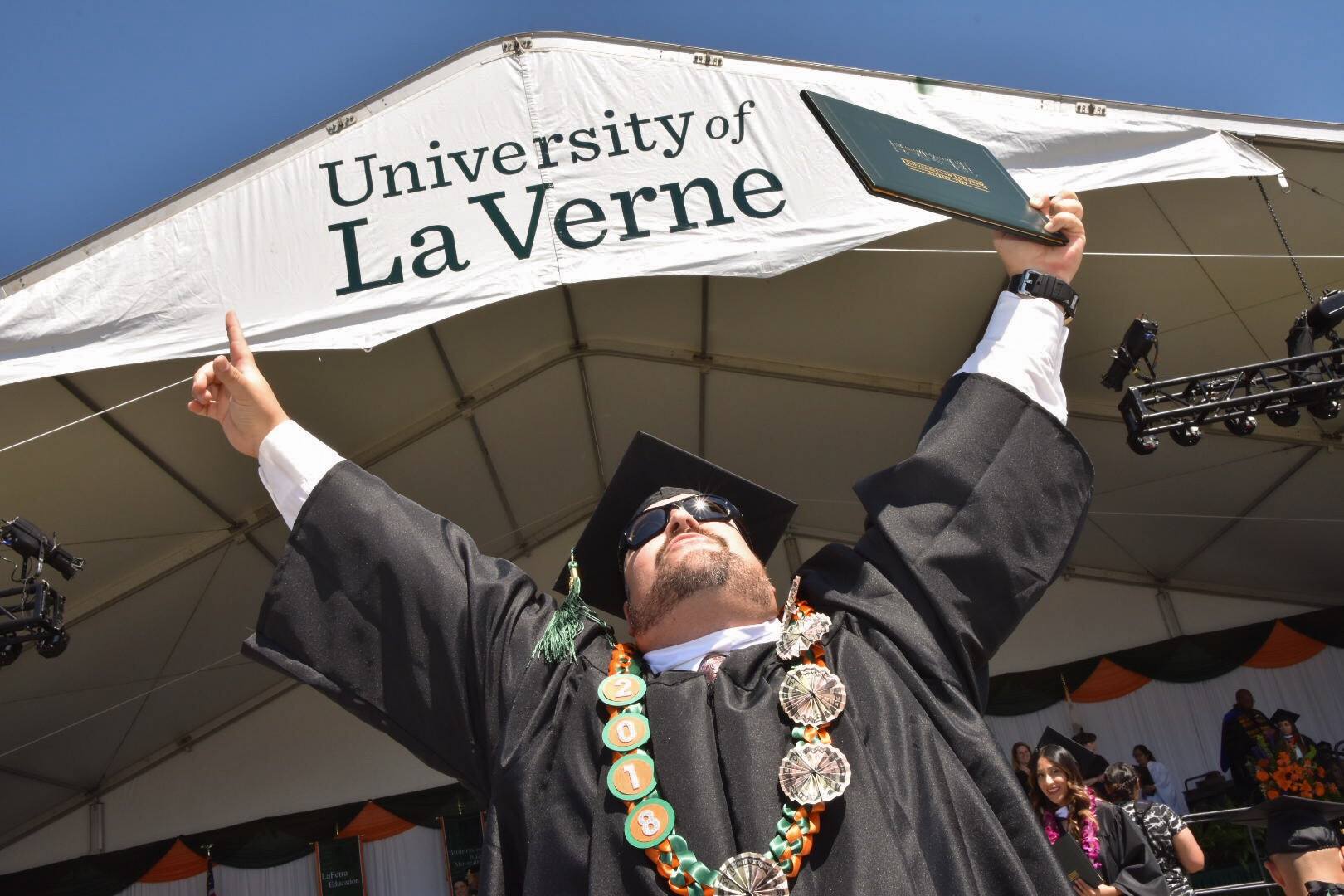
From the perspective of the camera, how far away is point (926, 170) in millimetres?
2244

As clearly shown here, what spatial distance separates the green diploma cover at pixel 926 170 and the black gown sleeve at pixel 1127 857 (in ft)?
10.2

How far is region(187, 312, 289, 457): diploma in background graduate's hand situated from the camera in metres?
2.07

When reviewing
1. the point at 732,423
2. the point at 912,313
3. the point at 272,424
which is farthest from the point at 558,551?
the point at 272,424

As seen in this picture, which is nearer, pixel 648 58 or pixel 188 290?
pixel 188 290

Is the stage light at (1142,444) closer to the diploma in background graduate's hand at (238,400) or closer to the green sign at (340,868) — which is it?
the diploma in background graduate's hand at (238,400)

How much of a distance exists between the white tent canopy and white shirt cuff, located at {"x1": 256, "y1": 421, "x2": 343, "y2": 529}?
9.46ft

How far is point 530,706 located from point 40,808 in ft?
33.1

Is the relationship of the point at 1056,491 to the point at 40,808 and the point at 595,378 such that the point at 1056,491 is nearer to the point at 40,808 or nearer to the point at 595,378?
the point at 595,378

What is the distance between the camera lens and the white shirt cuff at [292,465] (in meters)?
2.02

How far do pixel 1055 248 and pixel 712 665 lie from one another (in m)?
1.10

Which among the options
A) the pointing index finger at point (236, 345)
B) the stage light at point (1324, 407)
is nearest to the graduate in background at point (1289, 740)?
the stage light at point (1324, 407)

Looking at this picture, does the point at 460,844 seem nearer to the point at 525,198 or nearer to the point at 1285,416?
the point at 525,198

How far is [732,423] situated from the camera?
836 centimetres

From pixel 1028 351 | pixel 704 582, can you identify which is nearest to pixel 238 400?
pixel 704 582
